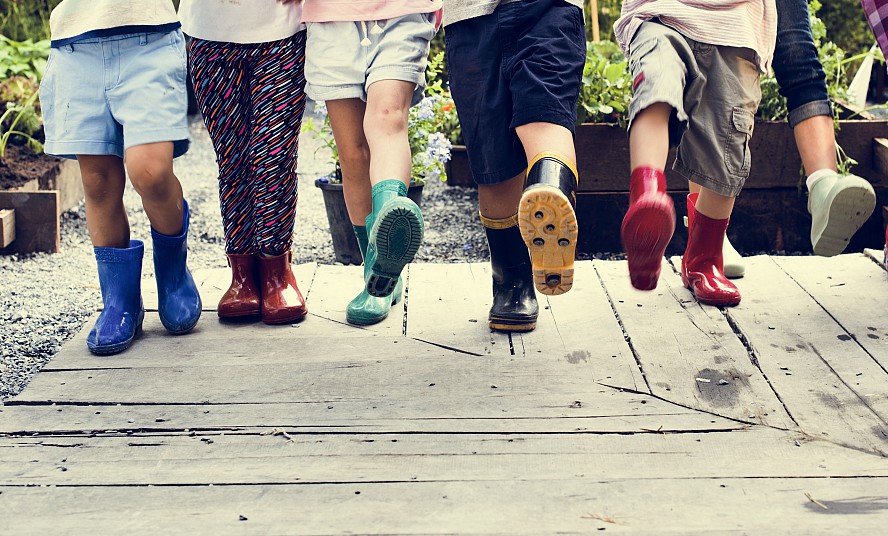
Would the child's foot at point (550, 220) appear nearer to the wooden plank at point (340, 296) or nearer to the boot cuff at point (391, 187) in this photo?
the boot cuff at point (391, 187)

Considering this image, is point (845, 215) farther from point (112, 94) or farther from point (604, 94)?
point (112, 94)

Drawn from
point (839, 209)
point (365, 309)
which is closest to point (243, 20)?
point (365, 309)

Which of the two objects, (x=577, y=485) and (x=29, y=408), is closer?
(x=577, y=485)

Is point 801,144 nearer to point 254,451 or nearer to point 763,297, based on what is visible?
point 763,297

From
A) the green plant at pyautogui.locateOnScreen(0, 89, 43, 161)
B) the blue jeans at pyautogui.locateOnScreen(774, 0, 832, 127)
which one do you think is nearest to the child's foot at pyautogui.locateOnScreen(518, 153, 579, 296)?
the blue jeans at pyautogui.locateOnScreen(774, 0, 832, 127)

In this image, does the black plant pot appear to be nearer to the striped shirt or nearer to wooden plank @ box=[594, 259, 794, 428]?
wooden plank @ box=[594, 259, 794, 428]

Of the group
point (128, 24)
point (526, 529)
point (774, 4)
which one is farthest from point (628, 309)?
point (128, 24)

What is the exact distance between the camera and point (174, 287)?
2836mm

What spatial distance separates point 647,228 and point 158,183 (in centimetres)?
127

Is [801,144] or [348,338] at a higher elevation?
[801,144]

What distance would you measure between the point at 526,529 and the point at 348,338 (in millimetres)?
1108

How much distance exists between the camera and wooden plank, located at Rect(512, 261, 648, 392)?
97.6 inches

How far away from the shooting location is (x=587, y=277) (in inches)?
127

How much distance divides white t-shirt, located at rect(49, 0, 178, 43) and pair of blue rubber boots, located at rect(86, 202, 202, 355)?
1.78 feet
